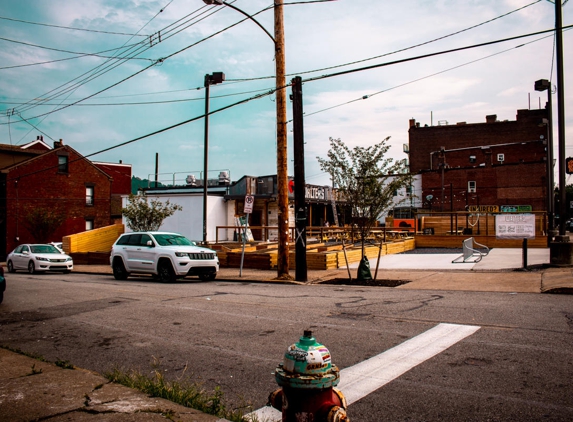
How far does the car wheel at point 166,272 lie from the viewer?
16.8 meters

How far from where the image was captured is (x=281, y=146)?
16062 millimetres

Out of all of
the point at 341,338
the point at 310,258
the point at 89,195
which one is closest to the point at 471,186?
the point at 89,195

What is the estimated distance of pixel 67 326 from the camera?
8.74 metres

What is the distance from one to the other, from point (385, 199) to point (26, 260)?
1785cm

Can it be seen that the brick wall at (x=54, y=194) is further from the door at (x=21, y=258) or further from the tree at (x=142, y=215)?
the door at (x=21, y=258)

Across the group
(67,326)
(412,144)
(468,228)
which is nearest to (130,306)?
(67,326)

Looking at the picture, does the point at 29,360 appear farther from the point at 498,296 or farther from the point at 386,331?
the point at 498,296

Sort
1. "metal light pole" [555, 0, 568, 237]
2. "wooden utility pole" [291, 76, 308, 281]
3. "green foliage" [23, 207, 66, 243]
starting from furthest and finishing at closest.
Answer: "green foliage" [23, 207, 66, 243], "wooden utility pole" [291, 76, 308, 281], "metal light pole" [555, 0, 568, 237]

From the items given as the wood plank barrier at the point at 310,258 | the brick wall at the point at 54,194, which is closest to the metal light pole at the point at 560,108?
the wood plank barrier at the point at 310,258

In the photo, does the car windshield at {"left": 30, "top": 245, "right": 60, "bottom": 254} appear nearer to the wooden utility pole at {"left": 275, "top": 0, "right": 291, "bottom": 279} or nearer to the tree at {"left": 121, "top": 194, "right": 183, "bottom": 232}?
the tree at {"left": 121, "top": 194, "right": 183, "bottom": 232}

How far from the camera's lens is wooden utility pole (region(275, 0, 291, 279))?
52.5ft

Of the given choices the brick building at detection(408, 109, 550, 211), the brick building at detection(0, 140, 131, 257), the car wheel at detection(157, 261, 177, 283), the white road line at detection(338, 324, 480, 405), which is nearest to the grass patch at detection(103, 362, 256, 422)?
the white road line at detection(338, 324, 480, 405)

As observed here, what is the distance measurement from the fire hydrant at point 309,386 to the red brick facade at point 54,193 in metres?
40.8

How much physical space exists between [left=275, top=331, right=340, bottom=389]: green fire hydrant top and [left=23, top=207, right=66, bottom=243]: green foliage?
43.4 metres
